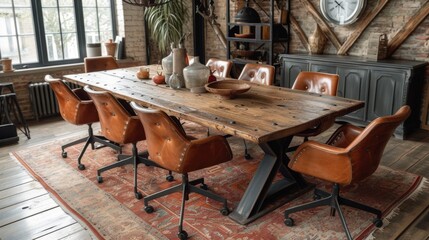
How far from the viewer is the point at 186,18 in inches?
264

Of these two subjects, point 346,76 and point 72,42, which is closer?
point 346,76

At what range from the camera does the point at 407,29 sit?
4.58 meters

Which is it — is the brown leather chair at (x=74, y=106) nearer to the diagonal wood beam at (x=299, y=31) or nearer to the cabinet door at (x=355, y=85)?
the cabinet door at (x=355, y=85)

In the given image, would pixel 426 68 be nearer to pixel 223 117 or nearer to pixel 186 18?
pixel 223 117

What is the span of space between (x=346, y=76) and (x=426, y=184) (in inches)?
73.6

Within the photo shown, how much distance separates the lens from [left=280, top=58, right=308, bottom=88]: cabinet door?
522 centimetres

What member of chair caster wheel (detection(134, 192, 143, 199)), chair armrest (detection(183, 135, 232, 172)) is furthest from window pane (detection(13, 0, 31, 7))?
chair armrest (detection(183, 135, 232, 172))

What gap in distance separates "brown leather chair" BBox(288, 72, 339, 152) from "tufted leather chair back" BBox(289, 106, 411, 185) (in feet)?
2.79

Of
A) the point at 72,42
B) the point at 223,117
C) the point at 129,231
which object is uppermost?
the point at 72,42

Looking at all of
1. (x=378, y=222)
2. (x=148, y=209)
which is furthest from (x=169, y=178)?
(x=378, y=222)

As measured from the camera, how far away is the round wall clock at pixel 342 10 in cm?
488

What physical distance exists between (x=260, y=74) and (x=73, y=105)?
6.30 ft

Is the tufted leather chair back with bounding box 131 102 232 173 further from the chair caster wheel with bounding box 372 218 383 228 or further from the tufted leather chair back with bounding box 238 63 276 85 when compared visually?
the tufted leather chair back with bounding box 238 63 276 85

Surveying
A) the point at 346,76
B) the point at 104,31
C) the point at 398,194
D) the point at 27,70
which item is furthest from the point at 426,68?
the point at 27,70
